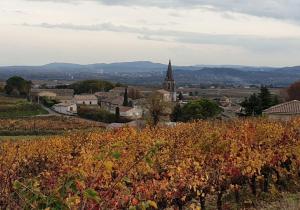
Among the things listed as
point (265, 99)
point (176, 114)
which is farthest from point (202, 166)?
point (176, 114)

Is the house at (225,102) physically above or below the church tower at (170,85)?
below

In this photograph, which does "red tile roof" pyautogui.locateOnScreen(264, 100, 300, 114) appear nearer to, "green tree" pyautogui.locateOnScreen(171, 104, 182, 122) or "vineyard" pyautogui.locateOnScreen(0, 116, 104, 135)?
"green tree" pyautogui.locateOnScreen(171, 104, 182, 122)

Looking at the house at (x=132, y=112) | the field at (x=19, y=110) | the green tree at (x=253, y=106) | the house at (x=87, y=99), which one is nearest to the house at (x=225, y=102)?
the house at (x=87, y=99)

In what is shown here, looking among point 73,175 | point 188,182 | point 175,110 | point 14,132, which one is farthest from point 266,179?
point 175,110

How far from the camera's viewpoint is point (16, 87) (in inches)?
3585

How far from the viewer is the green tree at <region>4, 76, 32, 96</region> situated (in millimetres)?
90688

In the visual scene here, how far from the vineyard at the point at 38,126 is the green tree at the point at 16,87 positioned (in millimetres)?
30311

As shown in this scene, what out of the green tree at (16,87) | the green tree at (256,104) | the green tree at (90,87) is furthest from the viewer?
the green tree at (90,87)

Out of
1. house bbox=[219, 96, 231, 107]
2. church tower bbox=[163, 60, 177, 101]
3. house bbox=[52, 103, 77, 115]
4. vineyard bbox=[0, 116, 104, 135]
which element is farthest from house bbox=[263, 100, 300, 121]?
church tower bbox=[163, 60, 177, 101]

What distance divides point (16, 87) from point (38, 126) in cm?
3929

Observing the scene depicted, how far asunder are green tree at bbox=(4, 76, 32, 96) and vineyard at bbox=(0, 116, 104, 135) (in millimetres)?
30311

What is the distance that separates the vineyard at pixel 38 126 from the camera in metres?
51.1

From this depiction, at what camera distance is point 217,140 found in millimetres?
14203

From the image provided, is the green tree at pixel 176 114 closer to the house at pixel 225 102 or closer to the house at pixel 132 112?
the house at pixel 132 112
